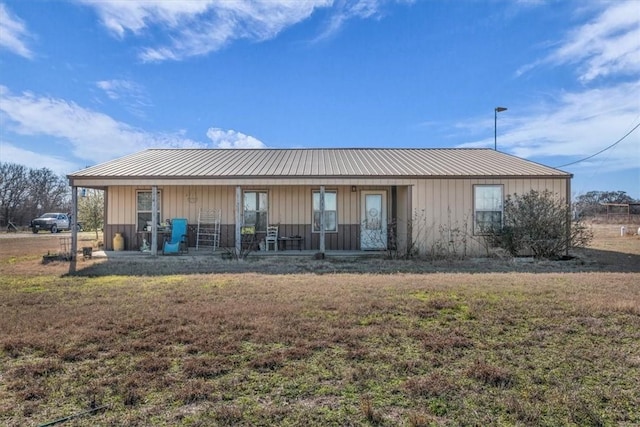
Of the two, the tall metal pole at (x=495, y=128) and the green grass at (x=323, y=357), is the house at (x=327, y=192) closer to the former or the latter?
the tall metal pole at (x=495, y=128)

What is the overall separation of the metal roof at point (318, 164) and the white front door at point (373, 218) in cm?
107

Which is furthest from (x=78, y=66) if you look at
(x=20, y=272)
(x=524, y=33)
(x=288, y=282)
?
(x=524, y=33)

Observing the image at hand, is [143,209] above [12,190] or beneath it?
beneath

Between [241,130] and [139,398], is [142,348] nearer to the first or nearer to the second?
[139,398]

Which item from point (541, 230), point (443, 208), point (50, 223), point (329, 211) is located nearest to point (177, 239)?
point (329, 211)

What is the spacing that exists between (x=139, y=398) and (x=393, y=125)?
18.2 metres

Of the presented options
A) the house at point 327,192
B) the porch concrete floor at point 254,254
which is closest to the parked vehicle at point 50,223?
the house at point 327,192

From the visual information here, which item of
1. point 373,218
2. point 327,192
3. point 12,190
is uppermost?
point 12,190

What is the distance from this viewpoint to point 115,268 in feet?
29.9

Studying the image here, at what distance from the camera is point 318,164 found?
12.9 m

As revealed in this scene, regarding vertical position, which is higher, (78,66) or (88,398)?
(78,66)

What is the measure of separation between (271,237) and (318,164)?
9.45 feet

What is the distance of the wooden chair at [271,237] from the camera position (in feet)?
40.9

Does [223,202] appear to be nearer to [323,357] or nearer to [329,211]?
[329,211]
